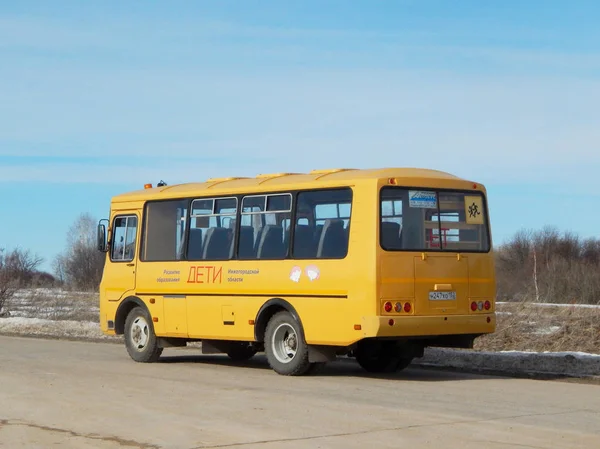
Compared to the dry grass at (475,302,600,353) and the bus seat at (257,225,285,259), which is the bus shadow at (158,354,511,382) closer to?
the bus seat at (257,225,285,259)

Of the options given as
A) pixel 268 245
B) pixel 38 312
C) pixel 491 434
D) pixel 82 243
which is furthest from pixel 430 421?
pixel 82 243

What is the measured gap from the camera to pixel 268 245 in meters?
17.6

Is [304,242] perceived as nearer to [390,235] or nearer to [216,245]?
[390,235]

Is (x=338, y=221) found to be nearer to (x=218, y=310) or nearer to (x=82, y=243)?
(x=218, y=310)

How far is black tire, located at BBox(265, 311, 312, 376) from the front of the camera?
16734 millimetres

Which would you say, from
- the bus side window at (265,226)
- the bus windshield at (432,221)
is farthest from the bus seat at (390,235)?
the bus side window at (265,226)

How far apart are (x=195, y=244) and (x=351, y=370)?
331 cm

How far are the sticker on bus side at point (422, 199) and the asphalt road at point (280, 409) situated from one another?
248 centimetres

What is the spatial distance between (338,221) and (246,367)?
12.2 ft

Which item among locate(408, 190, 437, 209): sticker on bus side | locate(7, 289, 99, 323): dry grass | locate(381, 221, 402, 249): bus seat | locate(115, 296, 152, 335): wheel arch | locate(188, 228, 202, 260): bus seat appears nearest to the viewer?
locate(381, 221, 402, 249): bus seat

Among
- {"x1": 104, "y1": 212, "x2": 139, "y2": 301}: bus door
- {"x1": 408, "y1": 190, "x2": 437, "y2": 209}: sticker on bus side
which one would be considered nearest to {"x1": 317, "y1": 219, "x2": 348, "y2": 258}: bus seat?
{"x1": 408, "y1": 190, "x2": 437, "y2": 209}: sticker on bus side

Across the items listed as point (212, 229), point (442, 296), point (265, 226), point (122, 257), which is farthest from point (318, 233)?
point (122, 257)

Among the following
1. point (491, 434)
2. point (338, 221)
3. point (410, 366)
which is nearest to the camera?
point (491, 434)

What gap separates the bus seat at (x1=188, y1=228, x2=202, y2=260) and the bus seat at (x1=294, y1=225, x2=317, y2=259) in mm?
2448
